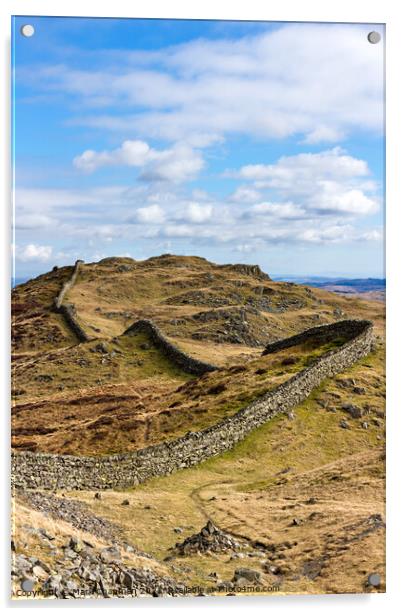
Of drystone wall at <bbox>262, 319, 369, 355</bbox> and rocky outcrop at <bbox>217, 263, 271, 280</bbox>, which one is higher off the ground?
rocky outcrop at <bbox>217, 263, 271, 280</bbox>

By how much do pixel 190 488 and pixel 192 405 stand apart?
852 cm

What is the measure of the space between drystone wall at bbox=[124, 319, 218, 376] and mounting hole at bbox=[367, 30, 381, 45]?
77.2ft

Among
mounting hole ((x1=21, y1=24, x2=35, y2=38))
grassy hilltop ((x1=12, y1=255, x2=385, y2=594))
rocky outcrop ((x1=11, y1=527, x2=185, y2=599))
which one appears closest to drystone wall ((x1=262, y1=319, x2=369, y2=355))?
grassy hilltop ((x1=12, y1=255, x2=385, y2=594))

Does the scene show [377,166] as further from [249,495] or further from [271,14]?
[249,495]

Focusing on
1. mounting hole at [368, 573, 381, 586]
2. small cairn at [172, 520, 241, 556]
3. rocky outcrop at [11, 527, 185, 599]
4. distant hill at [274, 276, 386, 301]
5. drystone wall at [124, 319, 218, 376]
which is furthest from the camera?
drystone wall at [124, 319, 218, 376]

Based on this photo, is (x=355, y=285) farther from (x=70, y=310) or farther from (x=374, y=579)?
(x=70, y=310)

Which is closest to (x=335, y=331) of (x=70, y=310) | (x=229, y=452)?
(x=229, y=452)

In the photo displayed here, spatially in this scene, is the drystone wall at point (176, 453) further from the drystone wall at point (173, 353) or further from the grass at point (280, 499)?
the drystone wall at point (173, 353)

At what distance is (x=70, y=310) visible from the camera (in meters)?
51.6

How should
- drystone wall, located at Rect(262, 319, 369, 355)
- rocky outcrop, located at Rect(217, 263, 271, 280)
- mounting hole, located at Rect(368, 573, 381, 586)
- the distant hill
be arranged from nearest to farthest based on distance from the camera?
mounting hole, located at Rect(368, 573, 381, 586) < the distant hill < drystone wall, located at Rect(262, 319, 369, 355) < rocky outcrop, located at Rect(217, 263, 271, 280)

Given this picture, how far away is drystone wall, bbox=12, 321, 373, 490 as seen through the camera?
16.7m

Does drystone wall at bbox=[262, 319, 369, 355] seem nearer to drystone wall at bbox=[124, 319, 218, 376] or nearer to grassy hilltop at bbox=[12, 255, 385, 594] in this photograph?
grassy hilltop at bbox=[12, 255, 385, 594]
